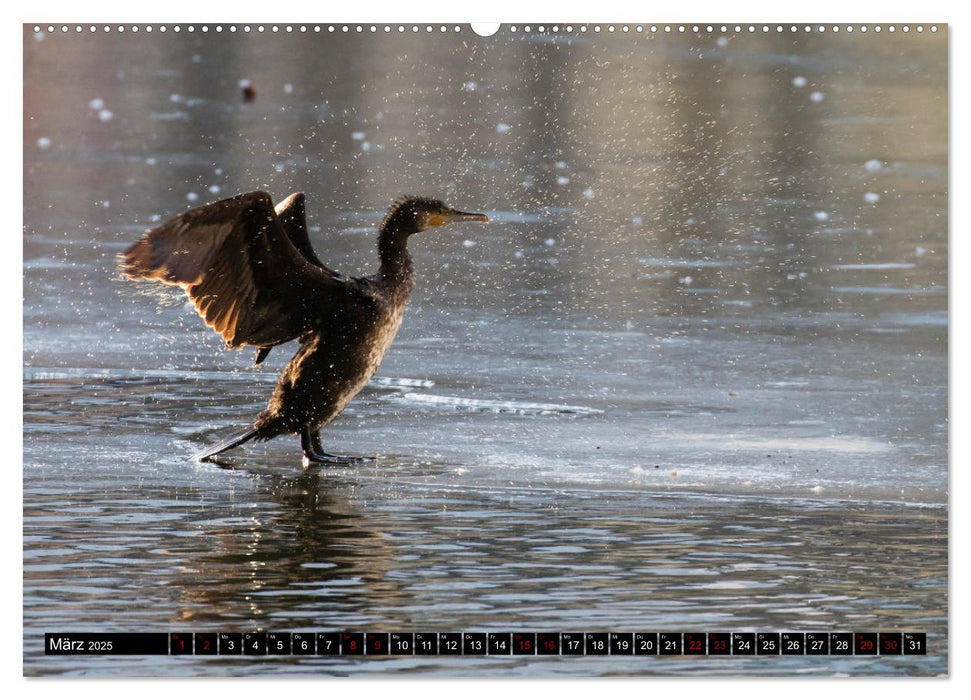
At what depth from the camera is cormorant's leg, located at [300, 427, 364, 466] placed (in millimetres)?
7207

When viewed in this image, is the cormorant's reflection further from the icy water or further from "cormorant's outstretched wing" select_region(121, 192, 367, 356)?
"cormorant's outstretched wing" select_region(121, 192, 367, 356)

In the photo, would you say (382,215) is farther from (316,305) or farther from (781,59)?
(781,59)

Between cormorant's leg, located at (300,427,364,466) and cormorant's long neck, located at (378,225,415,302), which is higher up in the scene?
cormorant's long neck, located at (378,225,415,302)

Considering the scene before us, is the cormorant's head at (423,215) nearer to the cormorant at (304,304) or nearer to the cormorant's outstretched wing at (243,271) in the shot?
the cormorant at (304,304)

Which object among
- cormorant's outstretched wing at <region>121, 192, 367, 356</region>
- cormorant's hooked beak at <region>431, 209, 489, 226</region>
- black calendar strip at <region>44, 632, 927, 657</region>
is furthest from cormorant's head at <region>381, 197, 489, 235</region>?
black calendar strip at <region>44, 632, 927, 657</region>

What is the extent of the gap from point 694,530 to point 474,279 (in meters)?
1.93

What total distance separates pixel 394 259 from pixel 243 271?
2.00 feet

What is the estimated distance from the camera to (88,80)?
6.94 m

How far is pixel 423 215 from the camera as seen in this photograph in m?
7.30

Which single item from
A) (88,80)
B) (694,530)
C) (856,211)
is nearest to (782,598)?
(694,530)

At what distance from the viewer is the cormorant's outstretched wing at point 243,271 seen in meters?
6.85

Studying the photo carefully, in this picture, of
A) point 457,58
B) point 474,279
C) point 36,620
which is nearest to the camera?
point 36,620

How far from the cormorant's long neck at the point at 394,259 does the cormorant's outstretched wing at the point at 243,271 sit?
0.16 meters

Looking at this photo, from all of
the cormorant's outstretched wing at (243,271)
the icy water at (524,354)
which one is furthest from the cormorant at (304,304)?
the icy water at (524,354)
